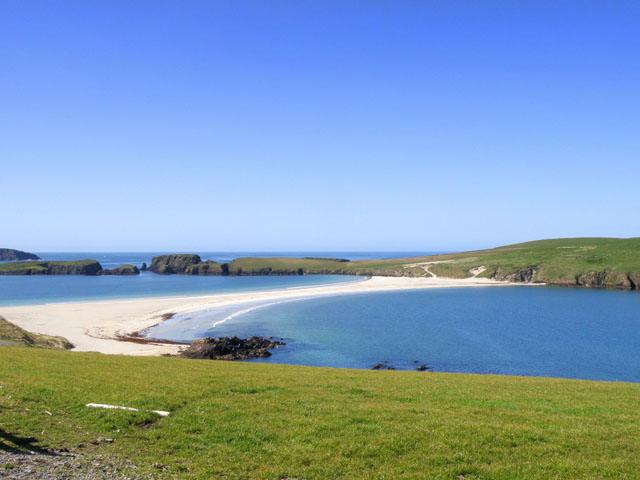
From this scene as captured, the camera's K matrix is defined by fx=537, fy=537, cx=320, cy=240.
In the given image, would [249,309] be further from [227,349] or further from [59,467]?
[59,467]

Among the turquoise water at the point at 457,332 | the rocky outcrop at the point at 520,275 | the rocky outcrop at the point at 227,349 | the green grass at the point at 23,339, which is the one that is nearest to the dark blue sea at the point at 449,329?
the turquoise water at the point at 457,332

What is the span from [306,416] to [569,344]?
62.0m

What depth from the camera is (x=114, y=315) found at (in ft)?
328

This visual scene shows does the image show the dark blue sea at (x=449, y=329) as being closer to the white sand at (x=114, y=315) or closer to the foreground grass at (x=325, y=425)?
the white sand at (x=114, y=315)

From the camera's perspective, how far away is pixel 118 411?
19.7 m

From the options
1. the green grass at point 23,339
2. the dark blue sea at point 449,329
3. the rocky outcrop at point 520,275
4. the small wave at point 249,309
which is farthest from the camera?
the rocky outcrop at point 520,275

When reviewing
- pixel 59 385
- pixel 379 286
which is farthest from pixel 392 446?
pixel 379 286

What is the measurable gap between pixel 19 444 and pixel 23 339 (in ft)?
142

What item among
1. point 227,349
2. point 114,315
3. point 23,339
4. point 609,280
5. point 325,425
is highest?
point 325,425

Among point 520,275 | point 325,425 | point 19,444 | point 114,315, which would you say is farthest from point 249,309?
point 520,275

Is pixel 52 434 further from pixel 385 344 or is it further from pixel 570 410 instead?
pixel 385 344

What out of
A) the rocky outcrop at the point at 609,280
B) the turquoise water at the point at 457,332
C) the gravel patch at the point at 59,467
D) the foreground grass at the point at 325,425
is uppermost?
the gravel patch at the point at 59,467

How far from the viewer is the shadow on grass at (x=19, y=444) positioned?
1552 centimetres

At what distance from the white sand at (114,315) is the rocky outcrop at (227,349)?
126 inches
